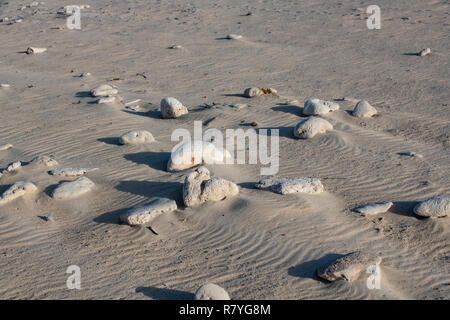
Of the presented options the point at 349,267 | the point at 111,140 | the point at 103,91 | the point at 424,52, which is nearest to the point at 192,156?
the point at 111,140

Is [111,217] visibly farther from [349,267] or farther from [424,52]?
[424,52]

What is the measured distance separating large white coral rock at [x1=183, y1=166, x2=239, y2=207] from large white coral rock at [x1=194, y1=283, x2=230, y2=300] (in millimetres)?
1455

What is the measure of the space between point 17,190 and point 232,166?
2.56m

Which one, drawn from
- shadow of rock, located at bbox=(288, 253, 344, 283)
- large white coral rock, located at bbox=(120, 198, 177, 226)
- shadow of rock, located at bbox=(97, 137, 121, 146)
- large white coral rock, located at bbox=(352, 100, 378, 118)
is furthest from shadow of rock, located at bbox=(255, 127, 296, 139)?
shadow of rock, located at bbox=(288, 253, 344, 283)

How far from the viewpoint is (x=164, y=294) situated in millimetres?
4160

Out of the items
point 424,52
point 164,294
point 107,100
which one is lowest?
point 164,294

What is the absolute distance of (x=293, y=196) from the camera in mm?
5398

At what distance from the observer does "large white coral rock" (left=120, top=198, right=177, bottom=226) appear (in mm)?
5051

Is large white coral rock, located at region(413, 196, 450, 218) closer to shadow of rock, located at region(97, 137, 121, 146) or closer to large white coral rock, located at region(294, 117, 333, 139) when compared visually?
large white coral rock, located at region(294, 117, 333, 139)

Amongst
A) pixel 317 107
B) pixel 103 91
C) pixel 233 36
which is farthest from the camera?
pixel 233 36

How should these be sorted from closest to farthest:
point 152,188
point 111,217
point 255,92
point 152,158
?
point 111,217 < point 152,188 < point 152,158 < point 255,92

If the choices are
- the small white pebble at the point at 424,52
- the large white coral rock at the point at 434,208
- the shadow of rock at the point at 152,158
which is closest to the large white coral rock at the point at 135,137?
the shadow of rock at the point at 152,158

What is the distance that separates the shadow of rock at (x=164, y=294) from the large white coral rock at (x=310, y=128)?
362cm
